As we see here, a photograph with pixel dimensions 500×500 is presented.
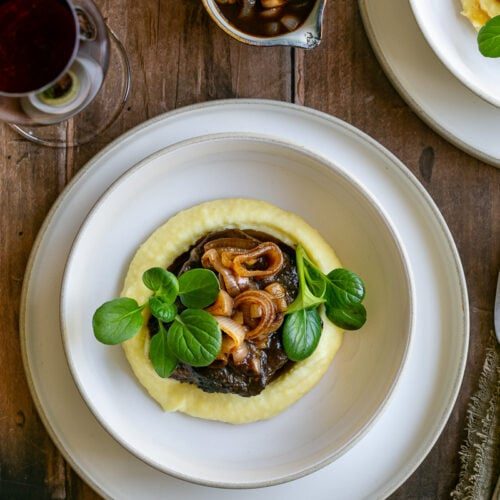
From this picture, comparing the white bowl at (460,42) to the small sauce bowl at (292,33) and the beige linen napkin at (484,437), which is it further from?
the beige linen napkin at (484,437)

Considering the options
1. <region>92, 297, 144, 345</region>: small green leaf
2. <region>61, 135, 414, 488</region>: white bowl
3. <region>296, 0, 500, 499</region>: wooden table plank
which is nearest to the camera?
<region>92, 297, 144, 345</region>: small green leaf

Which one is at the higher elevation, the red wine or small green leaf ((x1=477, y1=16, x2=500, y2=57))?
small green leaf ((x1=477, y1=16, x2=500, y2=57))

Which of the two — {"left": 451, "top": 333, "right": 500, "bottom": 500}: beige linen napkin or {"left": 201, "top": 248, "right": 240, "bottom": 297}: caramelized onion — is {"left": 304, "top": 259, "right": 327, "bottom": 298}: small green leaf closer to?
{"left": 201, "top": 248, "right": 240, "bottom": 297}: caramelized onion

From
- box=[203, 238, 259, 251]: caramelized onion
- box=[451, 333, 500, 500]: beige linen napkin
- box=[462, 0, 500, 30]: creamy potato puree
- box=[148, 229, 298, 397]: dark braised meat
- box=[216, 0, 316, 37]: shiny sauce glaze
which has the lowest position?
box=[451, 333, 500, 500]: beige linen napkin

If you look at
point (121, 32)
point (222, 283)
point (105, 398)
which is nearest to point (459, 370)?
point (222, 283)

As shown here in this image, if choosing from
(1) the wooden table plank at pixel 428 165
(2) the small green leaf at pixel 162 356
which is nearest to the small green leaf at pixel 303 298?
(2) the small green leaf at pixel 162 356

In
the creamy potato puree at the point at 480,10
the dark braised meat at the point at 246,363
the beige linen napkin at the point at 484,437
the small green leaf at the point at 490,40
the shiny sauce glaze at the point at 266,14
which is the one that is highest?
the creamy potato puree at the point at 480,10

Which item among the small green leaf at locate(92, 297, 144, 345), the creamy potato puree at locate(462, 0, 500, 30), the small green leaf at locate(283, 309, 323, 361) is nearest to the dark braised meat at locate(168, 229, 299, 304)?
the small green leaf at locate(283, 309, 323, 361)

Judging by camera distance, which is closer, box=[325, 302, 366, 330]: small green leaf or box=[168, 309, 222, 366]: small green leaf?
box=[168, 309, 222, 366]: small green leaf
